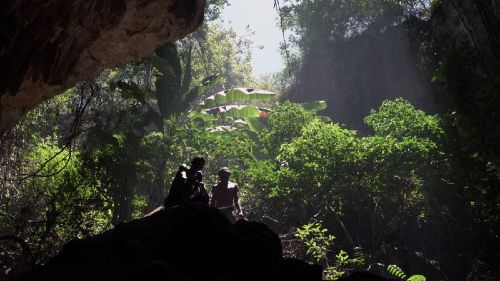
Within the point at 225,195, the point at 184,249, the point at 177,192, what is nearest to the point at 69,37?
the point at 177,192

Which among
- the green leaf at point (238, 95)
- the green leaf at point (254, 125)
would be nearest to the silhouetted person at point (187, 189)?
the green leaf at point (238, 95)

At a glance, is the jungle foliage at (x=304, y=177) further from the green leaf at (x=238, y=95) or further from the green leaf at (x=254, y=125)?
the green leaf at (x=254, y=125)

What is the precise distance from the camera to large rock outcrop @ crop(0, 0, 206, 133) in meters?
4.36

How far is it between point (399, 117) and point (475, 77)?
530 centimetres

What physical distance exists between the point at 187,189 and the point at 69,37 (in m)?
2.62

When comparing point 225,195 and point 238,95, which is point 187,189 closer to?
point 225,195

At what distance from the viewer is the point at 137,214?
438 inches

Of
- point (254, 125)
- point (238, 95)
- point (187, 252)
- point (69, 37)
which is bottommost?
point (187, 252)

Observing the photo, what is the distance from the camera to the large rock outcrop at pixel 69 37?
4359 mm

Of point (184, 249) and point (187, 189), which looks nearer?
point (184, 249)

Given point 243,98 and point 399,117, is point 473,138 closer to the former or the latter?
point 399,117

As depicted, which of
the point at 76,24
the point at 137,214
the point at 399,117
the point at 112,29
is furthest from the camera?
the point at 399,117

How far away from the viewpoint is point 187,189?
20.7ft

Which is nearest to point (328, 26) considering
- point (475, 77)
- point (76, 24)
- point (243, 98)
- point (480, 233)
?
point (243, 98)
